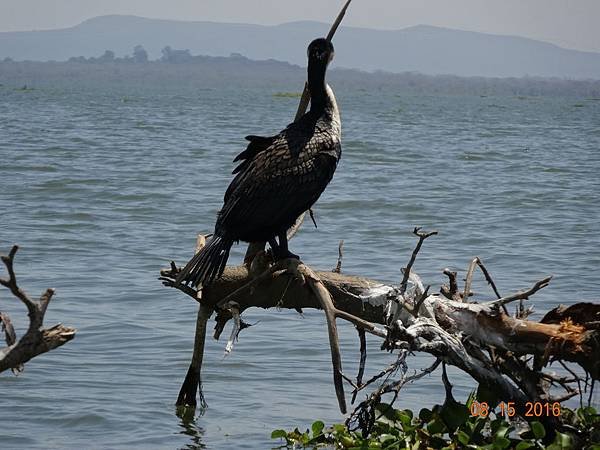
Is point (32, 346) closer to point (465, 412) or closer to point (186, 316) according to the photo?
point (465, 412)

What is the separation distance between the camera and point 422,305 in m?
4.85

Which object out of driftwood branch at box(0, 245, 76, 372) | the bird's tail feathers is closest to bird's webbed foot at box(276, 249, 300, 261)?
the bird's tail feathers

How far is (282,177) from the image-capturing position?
547cm

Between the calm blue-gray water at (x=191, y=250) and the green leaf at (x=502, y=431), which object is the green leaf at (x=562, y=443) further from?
the calm blue-gray water at (x=191, y=250)

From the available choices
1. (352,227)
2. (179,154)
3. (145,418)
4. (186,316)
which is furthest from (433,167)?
(145,418)

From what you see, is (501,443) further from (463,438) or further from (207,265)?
(207,265)

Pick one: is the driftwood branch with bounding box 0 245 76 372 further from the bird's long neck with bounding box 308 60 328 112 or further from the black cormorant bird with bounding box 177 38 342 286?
the bird's long neck with bounding box 308 60 328 112

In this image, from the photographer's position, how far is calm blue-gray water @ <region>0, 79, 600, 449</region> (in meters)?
6.54

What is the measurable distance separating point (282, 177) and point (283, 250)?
371 millimetres

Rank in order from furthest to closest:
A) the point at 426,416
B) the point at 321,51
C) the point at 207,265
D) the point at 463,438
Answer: the point at 321,51 < the point at 207,265 < the point at 426,416 < the point at 463,438

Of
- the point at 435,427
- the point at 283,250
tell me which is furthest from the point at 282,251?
the point at 435,427

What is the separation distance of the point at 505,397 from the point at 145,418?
2439 mm

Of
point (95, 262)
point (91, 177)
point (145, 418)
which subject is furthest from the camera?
point (91, 177)

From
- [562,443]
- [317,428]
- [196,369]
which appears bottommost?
[317,428]
